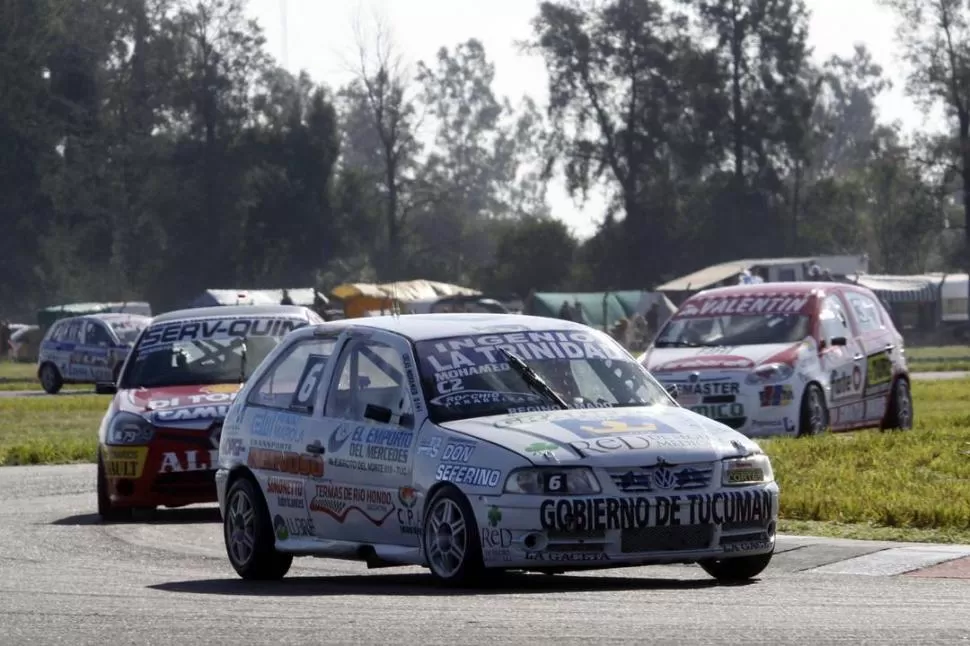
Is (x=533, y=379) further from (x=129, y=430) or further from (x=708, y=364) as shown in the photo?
(x=708, y=364)

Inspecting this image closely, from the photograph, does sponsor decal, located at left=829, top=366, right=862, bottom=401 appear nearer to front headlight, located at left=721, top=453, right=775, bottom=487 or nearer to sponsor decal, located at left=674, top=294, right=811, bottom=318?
sponsor decal, located at left=674, top=294, right=811, bottom=318

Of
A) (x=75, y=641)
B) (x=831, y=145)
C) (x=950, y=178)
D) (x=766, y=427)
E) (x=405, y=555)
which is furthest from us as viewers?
(x=831, y=145)

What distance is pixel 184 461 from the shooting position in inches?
557

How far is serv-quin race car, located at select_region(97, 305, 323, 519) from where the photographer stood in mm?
14156

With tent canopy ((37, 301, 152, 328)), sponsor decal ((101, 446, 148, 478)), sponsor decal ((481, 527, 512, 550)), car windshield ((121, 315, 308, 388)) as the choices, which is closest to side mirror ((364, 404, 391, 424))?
sponsor decal ((481, 527, 512, 550))

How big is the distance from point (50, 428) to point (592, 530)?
19.6 m

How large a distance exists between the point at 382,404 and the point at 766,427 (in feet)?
27.1

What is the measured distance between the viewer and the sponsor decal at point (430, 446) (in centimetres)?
932

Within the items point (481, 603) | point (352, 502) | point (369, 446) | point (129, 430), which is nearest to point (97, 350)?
point (129, 430)

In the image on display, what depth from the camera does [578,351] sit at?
10172 millimetres

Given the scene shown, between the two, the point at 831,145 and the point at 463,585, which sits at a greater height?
the point at 831,145

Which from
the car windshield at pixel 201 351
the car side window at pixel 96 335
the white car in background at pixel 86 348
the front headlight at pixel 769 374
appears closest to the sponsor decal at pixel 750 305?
the front headlight at pixel 769 374

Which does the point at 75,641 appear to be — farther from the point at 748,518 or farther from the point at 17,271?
the point at 17,271

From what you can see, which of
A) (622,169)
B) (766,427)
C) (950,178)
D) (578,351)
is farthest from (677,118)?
(578,351)
